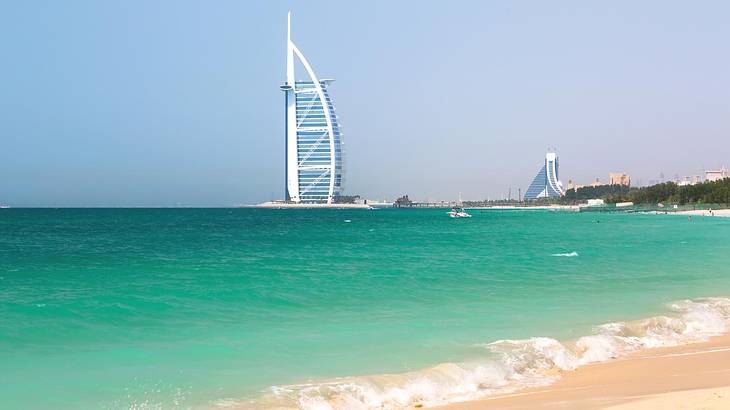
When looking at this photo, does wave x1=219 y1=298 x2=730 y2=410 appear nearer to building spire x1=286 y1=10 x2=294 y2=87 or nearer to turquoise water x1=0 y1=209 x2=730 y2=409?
turquoise water x1=0 y1=209 x2=730 y2=409

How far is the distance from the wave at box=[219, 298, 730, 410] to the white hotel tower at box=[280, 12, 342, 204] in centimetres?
16508

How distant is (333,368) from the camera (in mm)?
8805

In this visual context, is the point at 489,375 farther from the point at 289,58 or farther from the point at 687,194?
the point at 289,58

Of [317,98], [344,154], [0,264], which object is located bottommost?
[0,264]

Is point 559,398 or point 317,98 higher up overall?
point 317,98

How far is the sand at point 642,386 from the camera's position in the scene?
6.34 m

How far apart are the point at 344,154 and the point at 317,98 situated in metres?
17.0

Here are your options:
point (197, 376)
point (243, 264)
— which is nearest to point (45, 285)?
point (243, 264)

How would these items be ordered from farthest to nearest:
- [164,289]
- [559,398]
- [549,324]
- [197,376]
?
[164,289], [549,324], [197,376], [559,398]

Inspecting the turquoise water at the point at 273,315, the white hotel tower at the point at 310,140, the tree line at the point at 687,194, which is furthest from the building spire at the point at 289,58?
the turquoise water at the point at 273,315

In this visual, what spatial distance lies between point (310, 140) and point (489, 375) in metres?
171

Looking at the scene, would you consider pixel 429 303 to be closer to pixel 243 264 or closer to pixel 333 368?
pixel 333 368

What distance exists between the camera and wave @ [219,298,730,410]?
7359mm

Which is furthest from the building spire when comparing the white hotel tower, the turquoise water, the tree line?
the turquoise water
